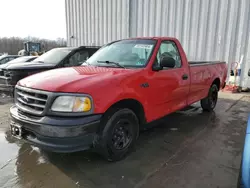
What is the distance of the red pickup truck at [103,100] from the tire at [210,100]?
1.69m

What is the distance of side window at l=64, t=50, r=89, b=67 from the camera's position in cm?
626

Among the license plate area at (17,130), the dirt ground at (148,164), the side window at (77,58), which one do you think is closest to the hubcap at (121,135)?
the dirt ground at (148,164)

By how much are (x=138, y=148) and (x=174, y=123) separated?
58.7 inches

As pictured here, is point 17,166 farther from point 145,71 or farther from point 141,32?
point 141,32

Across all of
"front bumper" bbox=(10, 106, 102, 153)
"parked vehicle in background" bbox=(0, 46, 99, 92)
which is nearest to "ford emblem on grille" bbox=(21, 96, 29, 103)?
"front bumper" bbox=(10, 106, 102, 153)

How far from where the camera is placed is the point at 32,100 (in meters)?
2.66

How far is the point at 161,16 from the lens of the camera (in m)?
9.83

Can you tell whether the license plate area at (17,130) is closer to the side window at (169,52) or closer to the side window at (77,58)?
the side window at (169,52)

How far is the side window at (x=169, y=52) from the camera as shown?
3548mm

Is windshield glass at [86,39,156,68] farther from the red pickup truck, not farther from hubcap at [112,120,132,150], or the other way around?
hubcap at [112,120,132,150]

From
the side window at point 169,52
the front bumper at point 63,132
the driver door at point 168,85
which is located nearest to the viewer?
the front bumper at point 63,132

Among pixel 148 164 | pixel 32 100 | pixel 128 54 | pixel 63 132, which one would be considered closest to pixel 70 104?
pixel 63 132

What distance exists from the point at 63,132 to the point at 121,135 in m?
0.90

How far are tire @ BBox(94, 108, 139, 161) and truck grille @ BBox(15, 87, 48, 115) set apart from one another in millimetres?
777
